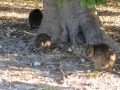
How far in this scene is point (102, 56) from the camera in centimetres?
539

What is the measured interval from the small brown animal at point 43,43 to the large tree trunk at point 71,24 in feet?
0.93

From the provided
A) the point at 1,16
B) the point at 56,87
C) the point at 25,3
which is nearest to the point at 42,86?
the point at 56,87

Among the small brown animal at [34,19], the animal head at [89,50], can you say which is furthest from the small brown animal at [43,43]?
the small brown animal at [34,19]

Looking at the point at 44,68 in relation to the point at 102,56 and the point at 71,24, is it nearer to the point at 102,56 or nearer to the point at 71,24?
the point at 102,56

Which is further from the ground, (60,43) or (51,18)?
(51,18)

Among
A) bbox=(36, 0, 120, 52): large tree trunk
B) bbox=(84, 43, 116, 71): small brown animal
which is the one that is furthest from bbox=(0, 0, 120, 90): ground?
bbox=(36, 0, 120, 52): large tree trunk

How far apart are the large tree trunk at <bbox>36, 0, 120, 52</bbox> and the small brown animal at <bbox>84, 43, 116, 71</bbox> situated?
2.85 feet

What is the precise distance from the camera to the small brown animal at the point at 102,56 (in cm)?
533

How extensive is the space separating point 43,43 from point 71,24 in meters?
0.83

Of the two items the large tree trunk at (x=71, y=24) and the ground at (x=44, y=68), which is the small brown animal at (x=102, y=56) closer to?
the ground at (x=44, y=68)

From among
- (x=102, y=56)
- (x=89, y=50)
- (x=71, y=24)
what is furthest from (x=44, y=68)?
(x=71, y=24)

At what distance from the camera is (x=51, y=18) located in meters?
6.79

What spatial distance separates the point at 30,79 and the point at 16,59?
3.05 feet

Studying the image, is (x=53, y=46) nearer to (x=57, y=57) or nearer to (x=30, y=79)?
(x=57, y=57)
